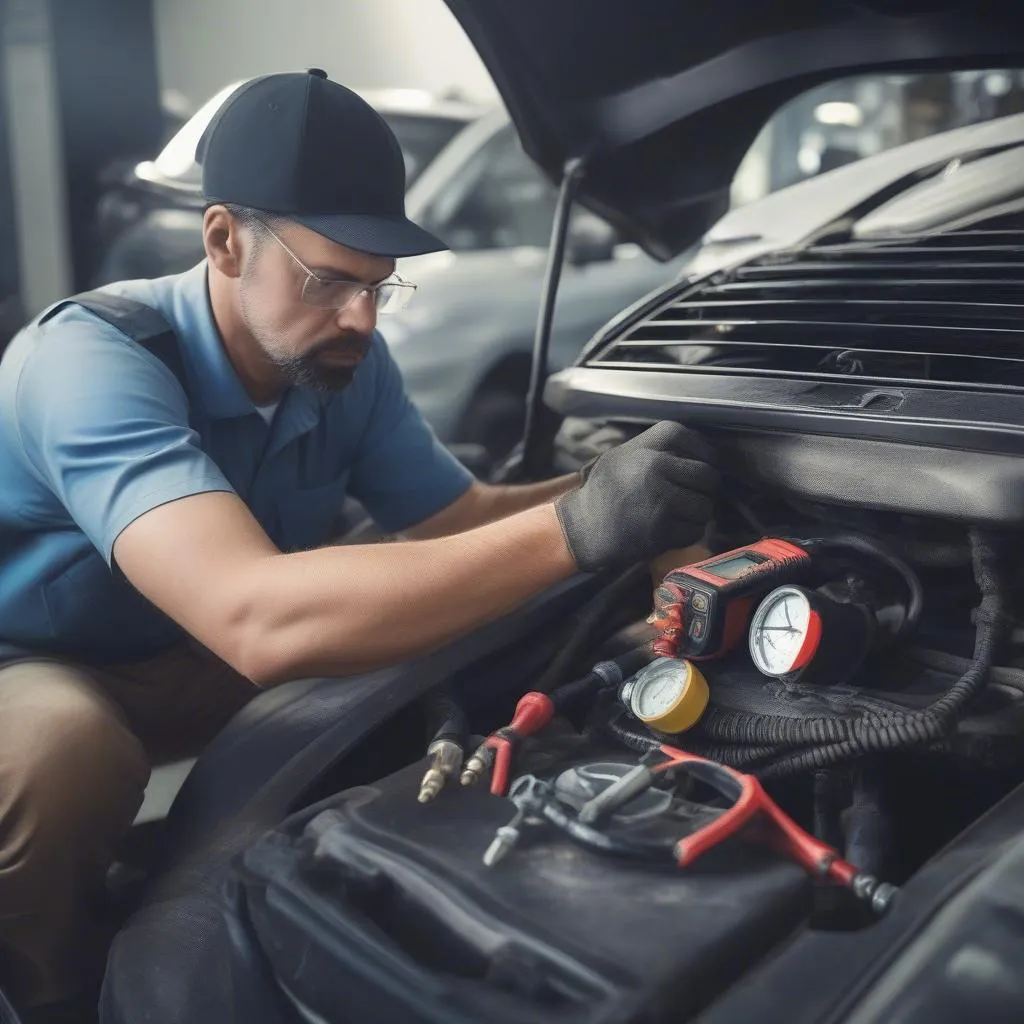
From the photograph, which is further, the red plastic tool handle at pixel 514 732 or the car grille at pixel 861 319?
the car grille at pixel 861 319

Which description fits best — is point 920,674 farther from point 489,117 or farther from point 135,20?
point 135,20

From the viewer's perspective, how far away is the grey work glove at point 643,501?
1.15 m

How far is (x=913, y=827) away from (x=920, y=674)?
14 centimetres

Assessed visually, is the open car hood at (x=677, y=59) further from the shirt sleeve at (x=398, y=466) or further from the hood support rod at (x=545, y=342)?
the shirt sleeve at (x=398, y=466)

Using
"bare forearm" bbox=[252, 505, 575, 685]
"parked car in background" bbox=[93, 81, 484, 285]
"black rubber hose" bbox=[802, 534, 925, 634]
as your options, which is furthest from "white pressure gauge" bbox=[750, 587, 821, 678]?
"parked car in background" bbox=[93, 81, 484, 285]

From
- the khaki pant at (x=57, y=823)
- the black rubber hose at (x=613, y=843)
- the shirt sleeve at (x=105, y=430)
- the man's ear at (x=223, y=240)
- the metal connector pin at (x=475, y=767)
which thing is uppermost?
the man's ear at (x=223, y=240)

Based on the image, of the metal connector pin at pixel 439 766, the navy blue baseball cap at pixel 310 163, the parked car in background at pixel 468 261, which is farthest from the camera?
the parked car in background at pixel 468 261

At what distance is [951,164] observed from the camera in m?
1.59

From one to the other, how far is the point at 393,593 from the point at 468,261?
2966 mm

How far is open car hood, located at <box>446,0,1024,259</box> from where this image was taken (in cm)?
145

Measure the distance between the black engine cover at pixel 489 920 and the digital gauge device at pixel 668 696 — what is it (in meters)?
0.16

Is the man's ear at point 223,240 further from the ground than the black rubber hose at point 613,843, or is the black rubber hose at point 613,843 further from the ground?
the man's ear at point 223,240

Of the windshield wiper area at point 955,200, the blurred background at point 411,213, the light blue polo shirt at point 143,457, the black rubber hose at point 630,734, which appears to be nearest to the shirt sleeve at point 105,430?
the light blue polo shirt at point 143,457

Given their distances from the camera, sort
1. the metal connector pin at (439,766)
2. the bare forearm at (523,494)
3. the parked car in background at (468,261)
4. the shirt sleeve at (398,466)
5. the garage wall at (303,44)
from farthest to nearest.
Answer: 1. the garage wall at (303,44)
2. the parked car in background at (468,261)
3. the shirt sleeve at (398,466)
4. the bare forearm at (523,494)
5. the metal connector pin at (439,766)
